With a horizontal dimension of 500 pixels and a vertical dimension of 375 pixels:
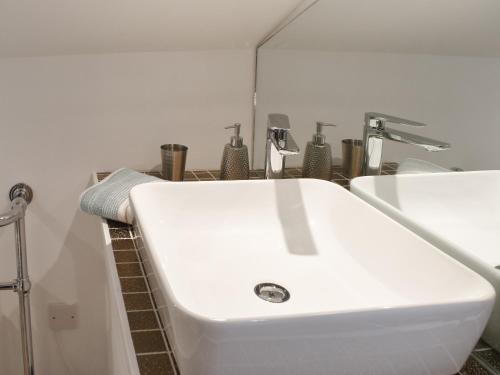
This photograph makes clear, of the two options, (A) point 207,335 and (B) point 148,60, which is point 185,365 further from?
(B) point 148,60

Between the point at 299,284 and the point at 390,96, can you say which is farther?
the point at 390,96

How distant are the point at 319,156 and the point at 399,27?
0.43 m

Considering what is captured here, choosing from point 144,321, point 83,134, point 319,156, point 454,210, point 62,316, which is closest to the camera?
point 144,321

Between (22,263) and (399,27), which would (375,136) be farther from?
(22,263)

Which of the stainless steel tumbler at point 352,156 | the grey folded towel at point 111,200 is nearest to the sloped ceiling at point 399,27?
the stainless steel tumbler at point 352,156

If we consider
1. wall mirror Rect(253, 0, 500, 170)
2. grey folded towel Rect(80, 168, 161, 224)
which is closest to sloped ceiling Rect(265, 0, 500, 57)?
wall mirror Rect(253, 0, 500, 170)

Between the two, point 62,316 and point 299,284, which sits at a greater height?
point 299,284

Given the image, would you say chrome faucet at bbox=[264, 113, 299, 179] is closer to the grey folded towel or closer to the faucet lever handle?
the faucet lever handle

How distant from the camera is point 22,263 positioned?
1489mm

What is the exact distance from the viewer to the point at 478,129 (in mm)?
894

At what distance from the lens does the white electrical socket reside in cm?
177

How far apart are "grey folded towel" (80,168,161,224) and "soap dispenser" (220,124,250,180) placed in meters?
0.23

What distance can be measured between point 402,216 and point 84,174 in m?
1.05

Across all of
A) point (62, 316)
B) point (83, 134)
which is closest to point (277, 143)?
point (83, 134)
